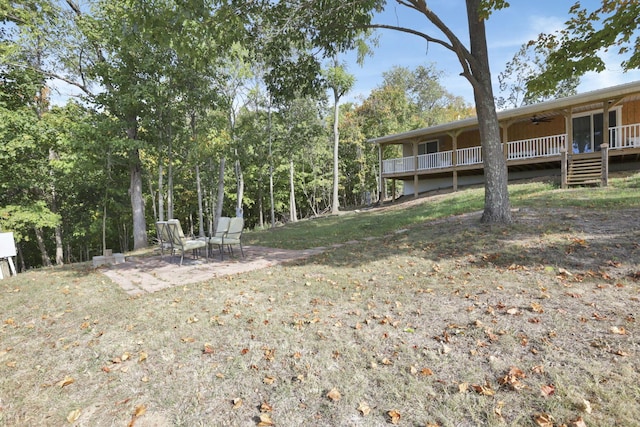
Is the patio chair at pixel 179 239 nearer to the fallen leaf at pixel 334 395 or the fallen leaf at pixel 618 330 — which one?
the fallen leaf at pixel 334 395

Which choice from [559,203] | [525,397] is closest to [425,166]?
[559,203]

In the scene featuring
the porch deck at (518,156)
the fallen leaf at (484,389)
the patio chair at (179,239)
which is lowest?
the fallen leaf at (484,389)

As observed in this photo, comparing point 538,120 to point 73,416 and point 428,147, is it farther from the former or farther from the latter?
point 73,416

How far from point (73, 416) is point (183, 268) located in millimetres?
4706

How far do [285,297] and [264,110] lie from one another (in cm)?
1799

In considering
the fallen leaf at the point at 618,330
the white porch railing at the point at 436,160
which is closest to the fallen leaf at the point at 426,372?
the fallen leaf at the point at 618,330

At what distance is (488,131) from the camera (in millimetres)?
7188

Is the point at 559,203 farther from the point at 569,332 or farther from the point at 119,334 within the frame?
the point at 119,334

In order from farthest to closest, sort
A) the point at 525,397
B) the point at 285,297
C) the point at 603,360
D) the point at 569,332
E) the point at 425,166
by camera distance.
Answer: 1. the point at 425,166
2. the point at 285,297
3. the point at 569,332
4. the point at 603,360
5. the point at 525,397

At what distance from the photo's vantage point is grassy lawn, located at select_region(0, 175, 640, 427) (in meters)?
2.21

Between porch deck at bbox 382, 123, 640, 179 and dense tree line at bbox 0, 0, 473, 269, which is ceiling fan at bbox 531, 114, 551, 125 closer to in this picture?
porch deck at bbox 382, 123, 640, 179

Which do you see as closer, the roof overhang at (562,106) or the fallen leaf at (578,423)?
the fallen leaf at (578,423)

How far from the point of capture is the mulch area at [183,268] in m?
5.70

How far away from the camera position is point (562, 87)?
2766 centimetres
